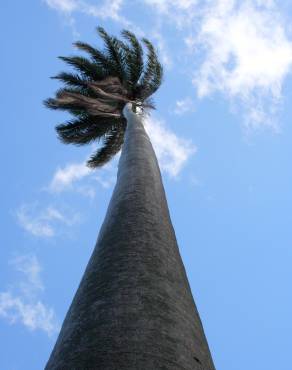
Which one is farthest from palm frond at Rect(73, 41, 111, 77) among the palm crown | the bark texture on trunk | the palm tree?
the bark texture on trunk

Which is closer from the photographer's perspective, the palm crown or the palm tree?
the palm tree

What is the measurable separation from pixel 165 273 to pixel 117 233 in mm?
837

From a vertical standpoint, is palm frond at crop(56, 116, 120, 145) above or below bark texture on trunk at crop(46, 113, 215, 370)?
above

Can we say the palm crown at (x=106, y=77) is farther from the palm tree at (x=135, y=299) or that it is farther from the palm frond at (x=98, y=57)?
the palm tree at (x=135, y=299)

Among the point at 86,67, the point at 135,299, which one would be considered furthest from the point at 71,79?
the point at 135,299

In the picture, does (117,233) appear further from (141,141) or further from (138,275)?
(141,141)

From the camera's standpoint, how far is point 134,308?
3412 mm

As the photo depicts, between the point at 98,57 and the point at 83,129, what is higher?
the point at 98,57

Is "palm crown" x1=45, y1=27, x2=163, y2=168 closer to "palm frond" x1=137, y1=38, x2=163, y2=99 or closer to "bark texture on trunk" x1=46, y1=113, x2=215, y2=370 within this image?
"palm frond" x1=137, y1=38, x2=163, y2=99

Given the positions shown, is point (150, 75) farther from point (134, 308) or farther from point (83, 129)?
point (134, 308)

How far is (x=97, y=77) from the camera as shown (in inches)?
707

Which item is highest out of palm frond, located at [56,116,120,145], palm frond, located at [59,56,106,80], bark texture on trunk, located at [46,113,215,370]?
palm frond, located at [59,56,106,80]

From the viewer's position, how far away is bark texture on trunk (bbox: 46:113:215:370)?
2984 millimetres

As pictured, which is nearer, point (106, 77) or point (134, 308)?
point (134, 308)
